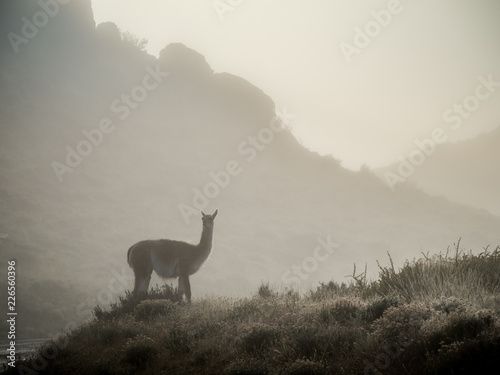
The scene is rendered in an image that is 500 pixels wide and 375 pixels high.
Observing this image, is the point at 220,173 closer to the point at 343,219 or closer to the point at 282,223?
the point at 282,223

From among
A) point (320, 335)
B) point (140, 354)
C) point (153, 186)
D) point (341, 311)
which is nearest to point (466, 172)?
point (153, 186)

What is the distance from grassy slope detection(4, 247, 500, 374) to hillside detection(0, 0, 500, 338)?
54.1 ft

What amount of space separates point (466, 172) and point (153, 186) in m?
97.5

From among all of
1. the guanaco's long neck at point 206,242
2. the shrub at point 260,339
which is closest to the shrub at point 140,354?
the shrub at point 260,339

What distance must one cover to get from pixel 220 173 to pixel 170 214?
1783 centimetres

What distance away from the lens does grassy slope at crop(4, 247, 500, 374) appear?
5.60m

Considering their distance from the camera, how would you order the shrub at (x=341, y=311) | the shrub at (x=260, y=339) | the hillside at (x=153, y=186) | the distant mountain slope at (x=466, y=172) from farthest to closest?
the distant mountain slope at (x=466, y=172), the hillside at (x=153, y=186), the shrub at (x=341, y=311), the shrub at (x=260, y=339)

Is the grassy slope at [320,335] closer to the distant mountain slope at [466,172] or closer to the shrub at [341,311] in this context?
the shrub at [341,311]

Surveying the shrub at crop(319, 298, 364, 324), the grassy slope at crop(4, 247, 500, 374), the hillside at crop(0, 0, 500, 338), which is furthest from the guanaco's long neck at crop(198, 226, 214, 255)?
the hillside at crop(0, 0, 500, 338)

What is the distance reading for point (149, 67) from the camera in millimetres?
85375

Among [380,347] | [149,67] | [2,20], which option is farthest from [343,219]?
[2,20]

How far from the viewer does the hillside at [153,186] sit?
37.0 metres

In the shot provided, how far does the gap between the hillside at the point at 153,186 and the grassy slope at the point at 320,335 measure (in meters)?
16.5

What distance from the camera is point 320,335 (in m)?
6.73
